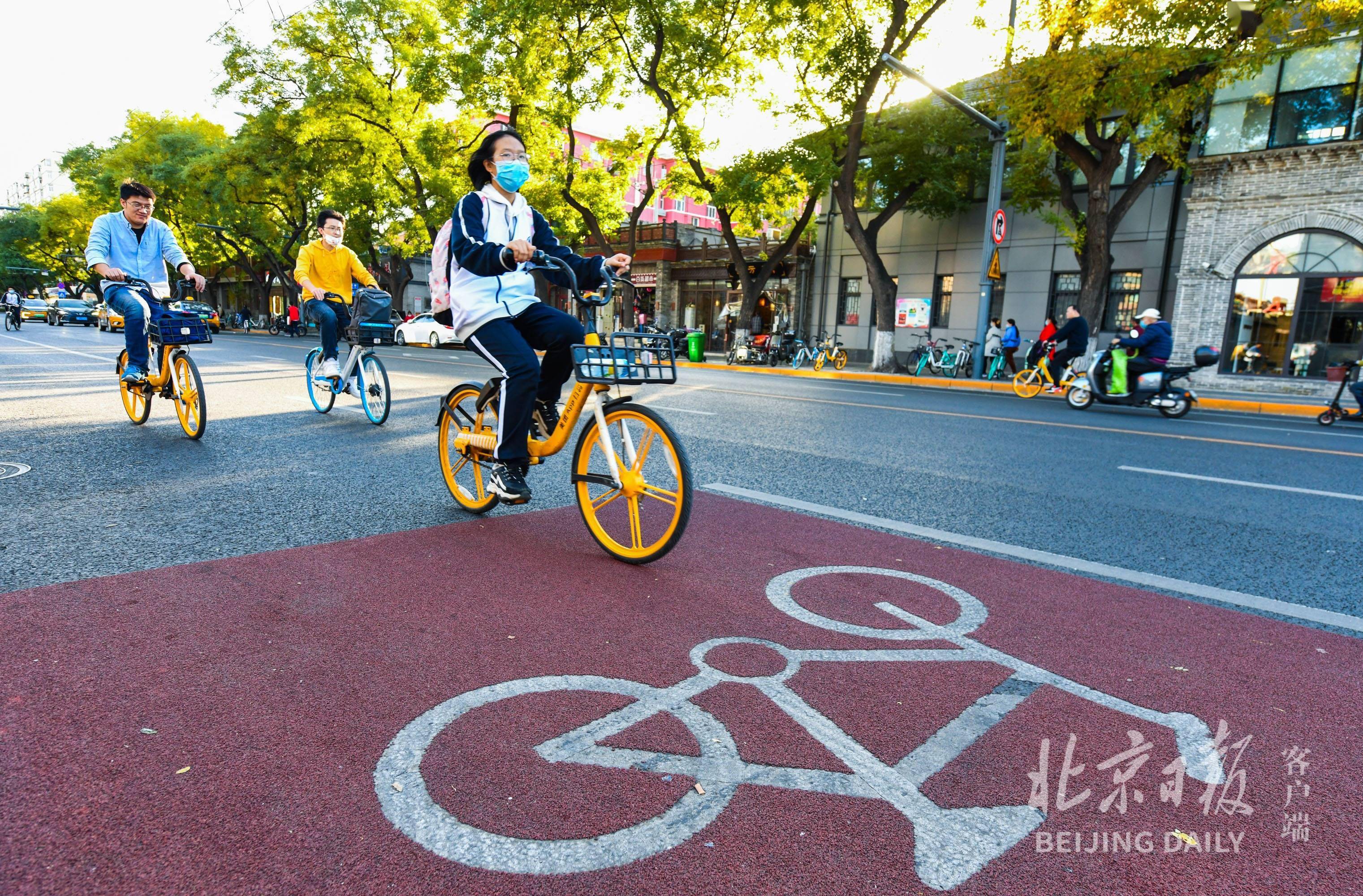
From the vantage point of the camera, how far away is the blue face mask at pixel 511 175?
13.0 ft

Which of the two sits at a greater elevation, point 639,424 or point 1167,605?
point 639,424

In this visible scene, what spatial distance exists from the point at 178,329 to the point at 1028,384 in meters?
14.8

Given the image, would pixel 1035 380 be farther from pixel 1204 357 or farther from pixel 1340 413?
pixel 1340 413

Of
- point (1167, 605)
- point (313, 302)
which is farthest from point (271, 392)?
point (1167, 605)

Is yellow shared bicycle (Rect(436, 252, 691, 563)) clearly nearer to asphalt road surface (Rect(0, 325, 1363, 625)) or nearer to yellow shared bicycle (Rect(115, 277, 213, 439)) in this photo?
→ asphalt road surface (Rect(0, 325, 1363, 625))

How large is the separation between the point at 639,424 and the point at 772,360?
74.2ft

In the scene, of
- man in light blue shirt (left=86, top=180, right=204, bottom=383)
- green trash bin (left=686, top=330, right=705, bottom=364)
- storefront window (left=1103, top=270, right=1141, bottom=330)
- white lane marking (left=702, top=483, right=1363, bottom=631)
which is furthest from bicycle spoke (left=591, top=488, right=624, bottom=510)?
green trash bin (left=686, top=330, right=705, bottom=364)

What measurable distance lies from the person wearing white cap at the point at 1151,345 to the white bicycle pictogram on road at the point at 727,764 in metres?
11.7

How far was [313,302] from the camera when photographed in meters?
8.11

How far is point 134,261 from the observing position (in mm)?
6672

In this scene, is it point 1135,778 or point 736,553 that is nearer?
point 1135,778

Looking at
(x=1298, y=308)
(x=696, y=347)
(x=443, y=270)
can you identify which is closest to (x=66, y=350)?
(x=696, y=347)

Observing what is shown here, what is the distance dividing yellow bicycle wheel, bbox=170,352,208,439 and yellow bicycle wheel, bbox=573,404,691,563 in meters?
4.31

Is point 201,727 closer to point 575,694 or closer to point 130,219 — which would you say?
point 575,694
